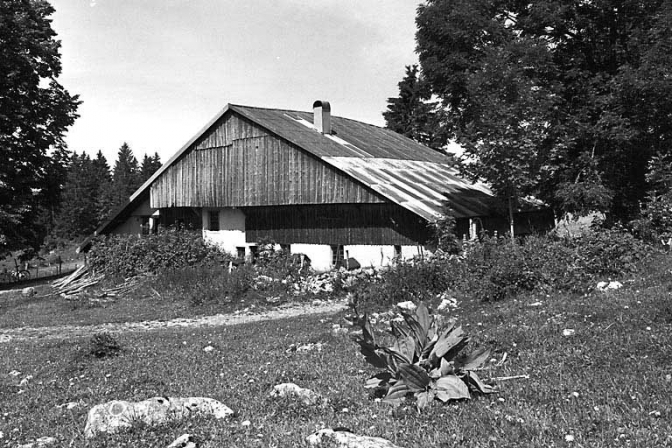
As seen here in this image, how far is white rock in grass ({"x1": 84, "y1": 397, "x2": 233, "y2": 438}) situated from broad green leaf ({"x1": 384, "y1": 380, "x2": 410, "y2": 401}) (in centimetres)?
160

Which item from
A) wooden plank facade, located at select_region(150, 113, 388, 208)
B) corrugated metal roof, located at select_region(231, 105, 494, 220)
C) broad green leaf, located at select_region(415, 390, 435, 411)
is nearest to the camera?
broad green leaf, located at select_region(415, 390, 435, 411)

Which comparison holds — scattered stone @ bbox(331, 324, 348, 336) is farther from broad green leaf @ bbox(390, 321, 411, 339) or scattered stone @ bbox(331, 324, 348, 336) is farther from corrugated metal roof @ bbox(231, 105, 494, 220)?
corrugated metal roof @ bbox(231, 105, 494, 220)

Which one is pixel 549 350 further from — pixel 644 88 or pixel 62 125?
pixel 62 125

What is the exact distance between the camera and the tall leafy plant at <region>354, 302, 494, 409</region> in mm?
5402

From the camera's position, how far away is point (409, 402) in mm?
5496

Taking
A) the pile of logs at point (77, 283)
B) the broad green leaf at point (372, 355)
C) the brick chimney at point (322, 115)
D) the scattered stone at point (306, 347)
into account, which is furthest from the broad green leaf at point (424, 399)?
the brick chimney at point (322, 115)

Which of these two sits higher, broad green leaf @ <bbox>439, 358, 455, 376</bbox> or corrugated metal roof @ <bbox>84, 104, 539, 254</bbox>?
corrugated metal roof @ <bbox>84, 104, 539, 254</bbox>

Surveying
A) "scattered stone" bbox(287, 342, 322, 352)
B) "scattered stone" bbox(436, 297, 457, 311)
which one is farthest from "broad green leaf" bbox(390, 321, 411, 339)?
"scattered stone" bbox(436, 297, 457, 311)

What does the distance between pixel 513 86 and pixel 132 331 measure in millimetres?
13511

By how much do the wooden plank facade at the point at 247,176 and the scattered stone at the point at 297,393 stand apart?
53.1ft

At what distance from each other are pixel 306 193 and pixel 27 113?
17536mm

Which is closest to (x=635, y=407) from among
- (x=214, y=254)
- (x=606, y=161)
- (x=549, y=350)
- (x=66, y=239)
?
(x=549, y=350)

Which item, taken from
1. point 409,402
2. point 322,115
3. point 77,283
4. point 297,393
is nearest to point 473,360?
point 409,402

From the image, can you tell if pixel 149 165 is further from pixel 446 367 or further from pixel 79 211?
pixel 446 367
